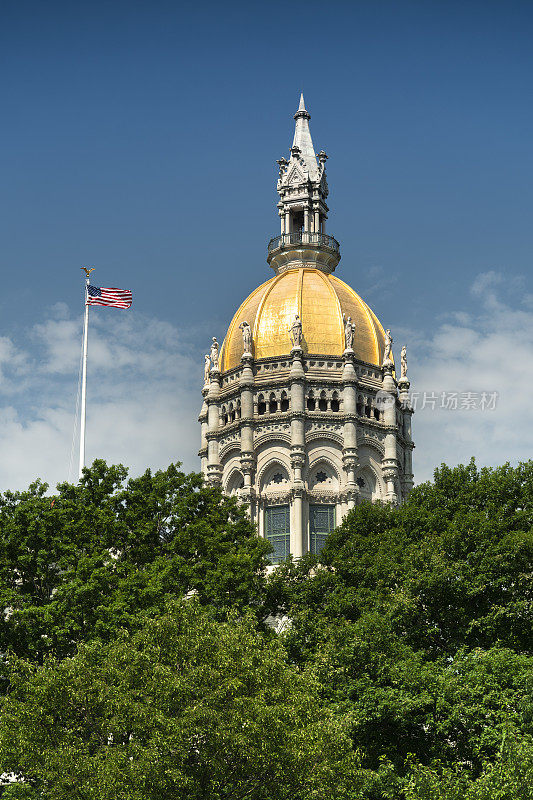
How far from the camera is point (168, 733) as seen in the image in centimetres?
3372

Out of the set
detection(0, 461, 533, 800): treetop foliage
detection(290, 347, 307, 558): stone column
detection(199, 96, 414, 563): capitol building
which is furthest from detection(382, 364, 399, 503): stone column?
detection(0, 461, 533, 800): treetop foliage

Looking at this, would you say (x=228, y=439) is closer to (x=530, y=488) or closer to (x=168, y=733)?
(x=530, y=488)

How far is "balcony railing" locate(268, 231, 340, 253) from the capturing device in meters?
102

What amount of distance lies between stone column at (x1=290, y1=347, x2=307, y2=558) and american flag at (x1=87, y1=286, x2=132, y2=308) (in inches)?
982

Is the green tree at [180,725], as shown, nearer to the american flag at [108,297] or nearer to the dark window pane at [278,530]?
the american flag at [108,297]

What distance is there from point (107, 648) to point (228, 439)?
54353 millimetres

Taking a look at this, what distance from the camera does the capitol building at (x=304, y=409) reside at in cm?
9019

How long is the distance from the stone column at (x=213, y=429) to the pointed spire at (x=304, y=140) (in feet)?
71.6

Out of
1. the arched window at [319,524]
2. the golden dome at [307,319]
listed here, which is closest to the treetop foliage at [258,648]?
the arched window at [319,524]

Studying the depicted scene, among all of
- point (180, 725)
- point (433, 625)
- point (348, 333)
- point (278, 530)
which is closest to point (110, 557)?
point (433, 625)

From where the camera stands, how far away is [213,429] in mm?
95375

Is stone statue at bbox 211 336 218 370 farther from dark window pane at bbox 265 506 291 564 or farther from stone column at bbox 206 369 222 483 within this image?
dark window pane at bbox 265 506 291 564

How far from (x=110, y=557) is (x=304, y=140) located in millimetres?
66455

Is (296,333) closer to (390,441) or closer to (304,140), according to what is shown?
(390,441)
